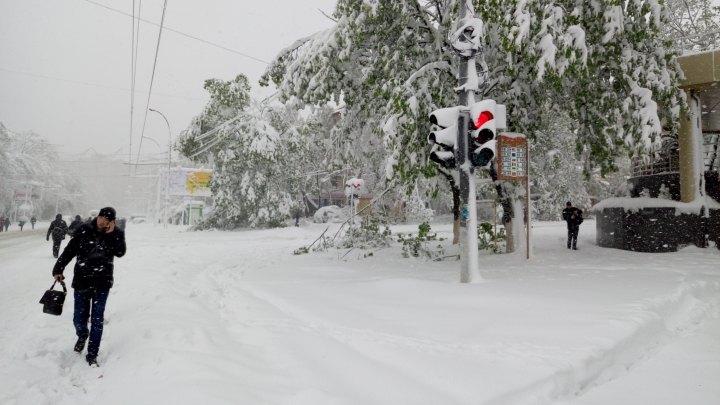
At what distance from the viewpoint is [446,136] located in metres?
7.03

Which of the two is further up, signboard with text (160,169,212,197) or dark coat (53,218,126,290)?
signboard with text (160,169,212,197)

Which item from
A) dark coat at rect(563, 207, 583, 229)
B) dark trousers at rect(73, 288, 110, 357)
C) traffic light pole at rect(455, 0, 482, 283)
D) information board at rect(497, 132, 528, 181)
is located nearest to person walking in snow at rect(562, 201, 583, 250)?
dark coat at rect(563, 207, 583, 229)

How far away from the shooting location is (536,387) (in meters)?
3.57

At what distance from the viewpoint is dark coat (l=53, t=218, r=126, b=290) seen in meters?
4.56

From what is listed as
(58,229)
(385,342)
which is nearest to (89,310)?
(385,342)

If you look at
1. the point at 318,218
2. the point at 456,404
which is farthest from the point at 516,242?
the point at 318,218

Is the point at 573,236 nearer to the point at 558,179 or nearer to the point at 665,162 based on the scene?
the point at 665,162

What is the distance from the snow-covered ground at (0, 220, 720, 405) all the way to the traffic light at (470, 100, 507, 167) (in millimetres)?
2067

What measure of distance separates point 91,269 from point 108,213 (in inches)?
23.8

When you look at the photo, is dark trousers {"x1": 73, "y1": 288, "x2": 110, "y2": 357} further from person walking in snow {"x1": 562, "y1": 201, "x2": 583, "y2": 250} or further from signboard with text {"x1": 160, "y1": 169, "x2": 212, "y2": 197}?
signboard with text {"x1": 160, "y1": 169, "x2": 212, "y2": 197}

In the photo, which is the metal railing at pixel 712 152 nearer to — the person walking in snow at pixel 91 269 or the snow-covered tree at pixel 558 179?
the snow-covered tree at pixel 558 179

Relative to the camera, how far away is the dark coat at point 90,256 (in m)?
4.56

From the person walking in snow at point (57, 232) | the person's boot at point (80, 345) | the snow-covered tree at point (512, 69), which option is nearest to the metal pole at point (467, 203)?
the snow-covered tree at point (512, 69)

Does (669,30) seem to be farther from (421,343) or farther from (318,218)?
(318,218)
